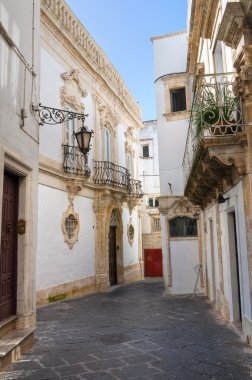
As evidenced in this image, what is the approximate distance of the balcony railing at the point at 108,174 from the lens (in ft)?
53.5

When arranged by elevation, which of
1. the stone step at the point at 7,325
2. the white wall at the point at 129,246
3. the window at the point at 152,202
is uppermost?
the window at the point at 152,202

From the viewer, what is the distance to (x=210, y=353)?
593 centimetres

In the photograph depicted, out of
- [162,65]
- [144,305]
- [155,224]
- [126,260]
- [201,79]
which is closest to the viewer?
[201,79]

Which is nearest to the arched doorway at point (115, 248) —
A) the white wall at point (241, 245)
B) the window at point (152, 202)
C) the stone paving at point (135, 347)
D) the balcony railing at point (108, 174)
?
the balcony railing at point (108, 174)

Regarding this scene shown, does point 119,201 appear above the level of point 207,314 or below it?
above

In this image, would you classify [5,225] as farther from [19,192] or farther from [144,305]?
[144,305]

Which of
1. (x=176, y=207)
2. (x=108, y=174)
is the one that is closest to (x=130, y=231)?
(x=108, y=174)

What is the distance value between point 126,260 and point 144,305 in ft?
26.5

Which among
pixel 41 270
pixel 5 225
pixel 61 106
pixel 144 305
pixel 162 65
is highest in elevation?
pixel 162 65

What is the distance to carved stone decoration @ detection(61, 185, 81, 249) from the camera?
13.6m

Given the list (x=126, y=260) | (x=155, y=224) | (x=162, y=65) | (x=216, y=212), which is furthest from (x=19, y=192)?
(x=155, y=224)

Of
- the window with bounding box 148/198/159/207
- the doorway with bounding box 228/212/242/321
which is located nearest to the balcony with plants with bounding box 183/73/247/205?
the doorway with bounding box 228/212/242/321

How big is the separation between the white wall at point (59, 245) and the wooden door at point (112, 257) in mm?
2479

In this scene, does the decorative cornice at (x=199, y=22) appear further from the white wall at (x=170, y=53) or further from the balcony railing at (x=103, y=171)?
the balcony railing at (x=103, y=171)
